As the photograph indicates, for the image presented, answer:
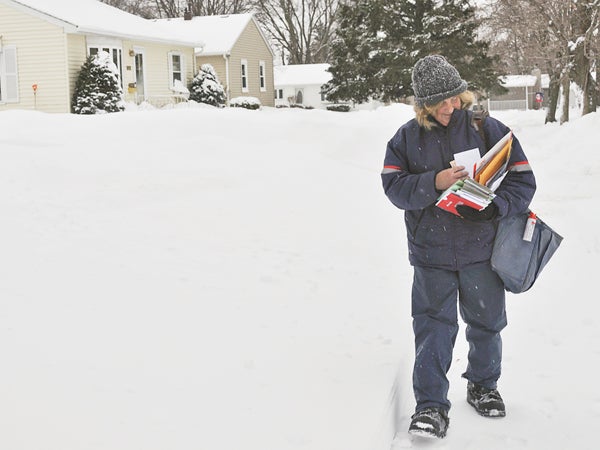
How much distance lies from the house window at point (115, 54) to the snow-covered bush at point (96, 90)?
1.46 m

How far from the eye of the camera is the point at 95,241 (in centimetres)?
599

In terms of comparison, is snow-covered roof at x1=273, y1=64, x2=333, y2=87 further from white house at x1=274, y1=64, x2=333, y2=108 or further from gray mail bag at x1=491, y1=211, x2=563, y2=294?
gray mail bag at x1=491, y1=211, x2=563, y2=294

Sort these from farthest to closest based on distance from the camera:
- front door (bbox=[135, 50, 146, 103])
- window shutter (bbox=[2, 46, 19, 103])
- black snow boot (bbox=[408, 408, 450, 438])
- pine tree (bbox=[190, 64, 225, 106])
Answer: pine tree (bbox=[190, 64, 225, 106]) < front door (bbox=[135, 50, 146, 103]) < window shutter (bbox=[2, 46, 19, 103]) < black snow boot (bbox=[408, 408, 450, 438])

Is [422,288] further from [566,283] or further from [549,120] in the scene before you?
[549,120]

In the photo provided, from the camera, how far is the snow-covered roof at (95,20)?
79.6 ft

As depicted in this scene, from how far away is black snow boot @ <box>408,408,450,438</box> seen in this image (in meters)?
3.72

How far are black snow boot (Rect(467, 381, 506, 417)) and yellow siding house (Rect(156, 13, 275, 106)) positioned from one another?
3328 centimetres

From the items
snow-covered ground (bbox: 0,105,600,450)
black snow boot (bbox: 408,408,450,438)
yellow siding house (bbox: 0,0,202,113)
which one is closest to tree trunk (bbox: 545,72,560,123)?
yellow siding house (bbox: 0,0,202,113)

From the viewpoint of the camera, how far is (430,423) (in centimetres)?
374

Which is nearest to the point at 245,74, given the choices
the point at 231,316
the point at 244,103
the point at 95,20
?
the point at 244,103

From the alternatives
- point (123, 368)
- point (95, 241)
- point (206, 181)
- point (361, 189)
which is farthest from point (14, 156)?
point (123, 368)

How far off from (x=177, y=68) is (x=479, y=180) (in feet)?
97.6

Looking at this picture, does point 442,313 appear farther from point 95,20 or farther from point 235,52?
point 235,52

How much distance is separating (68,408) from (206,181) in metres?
5.65
